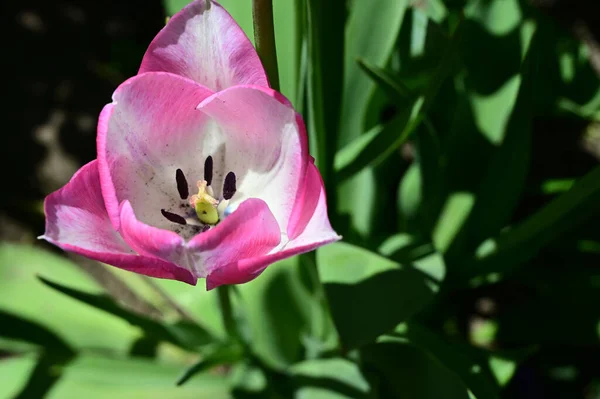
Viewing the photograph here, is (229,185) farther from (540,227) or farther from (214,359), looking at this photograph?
(540,227)

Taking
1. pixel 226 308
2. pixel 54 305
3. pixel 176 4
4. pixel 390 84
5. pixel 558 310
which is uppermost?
pixel 176 4

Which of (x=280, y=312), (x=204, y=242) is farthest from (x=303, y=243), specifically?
(x=280, y=312)

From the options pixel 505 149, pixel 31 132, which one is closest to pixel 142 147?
pixel 505 149

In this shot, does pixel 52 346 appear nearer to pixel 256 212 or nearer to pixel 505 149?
pixel 256 212

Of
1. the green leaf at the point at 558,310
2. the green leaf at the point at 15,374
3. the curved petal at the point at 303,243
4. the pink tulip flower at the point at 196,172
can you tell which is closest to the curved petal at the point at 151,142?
the pink tulip flower at the point at 196,172

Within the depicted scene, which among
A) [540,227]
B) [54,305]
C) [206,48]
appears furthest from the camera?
[54,305]

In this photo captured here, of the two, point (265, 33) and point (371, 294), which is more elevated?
point (265, 33)

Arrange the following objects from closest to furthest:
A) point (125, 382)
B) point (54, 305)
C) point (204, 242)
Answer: point (204, 242), point (125, 382), point (54, 305)

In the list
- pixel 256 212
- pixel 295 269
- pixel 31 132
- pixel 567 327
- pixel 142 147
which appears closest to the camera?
pixel 256 212
